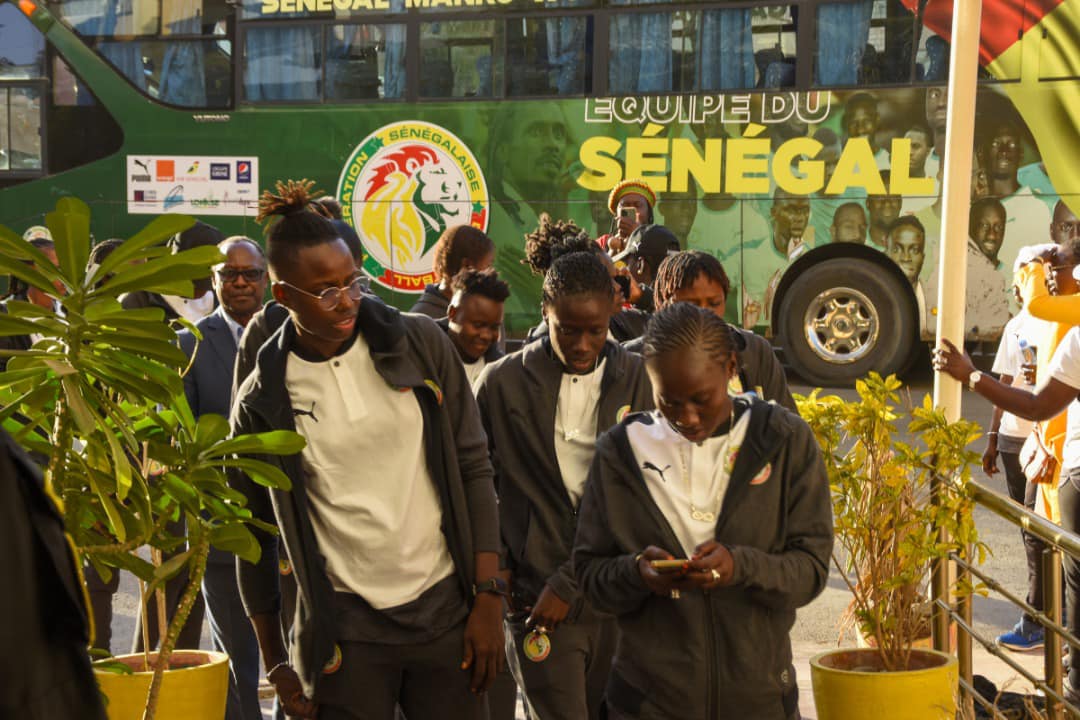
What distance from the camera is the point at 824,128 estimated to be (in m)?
14.4

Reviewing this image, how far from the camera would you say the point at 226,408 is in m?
5.34

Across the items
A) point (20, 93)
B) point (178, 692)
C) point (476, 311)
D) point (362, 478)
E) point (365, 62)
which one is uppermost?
point (365, 62)

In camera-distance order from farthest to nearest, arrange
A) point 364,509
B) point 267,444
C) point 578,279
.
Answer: point 578,279
point 364,509
point 267,444

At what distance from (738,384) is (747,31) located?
404 inches

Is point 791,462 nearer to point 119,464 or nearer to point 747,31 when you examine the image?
point 119,464

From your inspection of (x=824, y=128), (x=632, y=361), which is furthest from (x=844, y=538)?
(x=824, y=128)

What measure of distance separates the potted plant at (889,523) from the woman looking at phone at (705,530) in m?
1.51

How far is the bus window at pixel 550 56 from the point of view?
14.9 meters

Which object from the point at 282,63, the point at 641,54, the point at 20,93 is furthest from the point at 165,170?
the point at 641,54

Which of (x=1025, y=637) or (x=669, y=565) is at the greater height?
(x=669, y=565)

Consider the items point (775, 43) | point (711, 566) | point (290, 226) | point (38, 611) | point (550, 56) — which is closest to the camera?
point (38, 611)

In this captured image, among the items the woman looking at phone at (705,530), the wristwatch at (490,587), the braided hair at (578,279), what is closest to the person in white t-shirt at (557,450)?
the braided hair at (578,279)

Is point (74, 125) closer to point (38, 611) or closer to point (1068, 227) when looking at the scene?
point (1068, 227)

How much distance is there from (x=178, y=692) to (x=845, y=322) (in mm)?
11734
